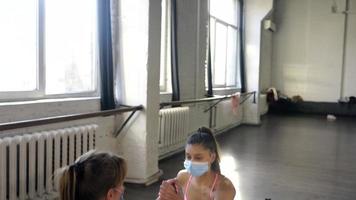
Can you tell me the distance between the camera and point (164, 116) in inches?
207

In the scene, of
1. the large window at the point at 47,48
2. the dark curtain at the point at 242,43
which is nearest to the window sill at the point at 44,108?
the large window at the point at 47,48

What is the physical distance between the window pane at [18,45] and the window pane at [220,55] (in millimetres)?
5215

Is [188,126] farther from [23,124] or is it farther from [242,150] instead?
[23,124]

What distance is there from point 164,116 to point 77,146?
187 centimetres

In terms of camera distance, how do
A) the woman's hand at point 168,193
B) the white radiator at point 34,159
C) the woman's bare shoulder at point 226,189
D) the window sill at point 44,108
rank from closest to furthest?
the woman's hand at point 168,193 < the woman's bare shoulder at point 226,189 < the white radiator at point 34,159 < the window sill at point 44,108

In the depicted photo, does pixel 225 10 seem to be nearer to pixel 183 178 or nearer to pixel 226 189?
pixel 183 178

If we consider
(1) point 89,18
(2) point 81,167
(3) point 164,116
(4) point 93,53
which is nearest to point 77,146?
(4) point 93,53

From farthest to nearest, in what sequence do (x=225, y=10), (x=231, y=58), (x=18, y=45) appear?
1. (x=231, y=58)
2. (x=225, y=10)
3. (x=18, y=45)

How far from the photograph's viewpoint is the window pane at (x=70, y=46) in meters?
3.70

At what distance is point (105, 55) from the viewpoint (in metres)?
4.11

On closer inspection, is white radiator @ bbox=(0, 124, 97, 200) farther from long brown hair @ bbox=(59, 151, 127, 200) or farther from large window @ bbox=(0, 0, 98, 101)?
long brown hair @ bbox=(59, 151, 127, 200)

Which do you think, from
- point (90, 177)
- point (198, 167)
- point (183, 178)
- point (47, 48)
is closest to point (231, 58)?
point (47, 48)

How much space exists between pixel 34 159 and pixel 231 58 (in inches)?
275

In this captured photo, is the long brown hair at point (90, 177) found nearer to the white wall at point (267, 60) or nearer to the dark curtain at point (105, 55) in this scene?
the dark curtain at point (105, 55)
